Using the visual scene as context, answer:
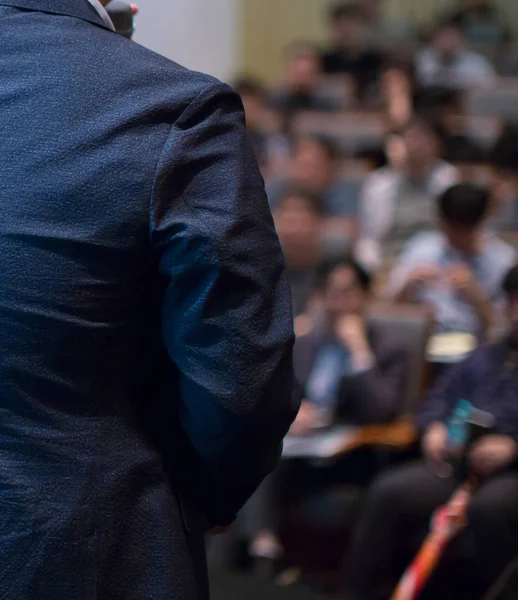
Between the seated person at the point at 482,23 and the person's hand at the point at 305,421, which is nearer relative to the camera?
the person's hand at the point at 305,421

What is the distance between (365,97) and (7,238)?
5.59 m

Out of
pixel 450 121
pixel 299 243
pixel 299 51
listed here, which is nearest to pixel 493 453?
pixel 299 243

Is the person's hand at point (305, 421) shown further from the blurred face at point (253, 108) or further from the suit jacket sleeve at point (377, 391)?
the blurred face at point (253, 108)

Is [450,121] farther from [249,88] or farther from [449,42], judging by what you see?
[449,42]

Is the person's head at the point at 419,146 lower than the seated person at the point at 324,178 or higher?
higher

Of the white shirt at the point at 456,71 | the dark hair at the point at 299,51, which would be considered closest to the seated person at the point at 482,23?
the white shirt at the point at 456,71

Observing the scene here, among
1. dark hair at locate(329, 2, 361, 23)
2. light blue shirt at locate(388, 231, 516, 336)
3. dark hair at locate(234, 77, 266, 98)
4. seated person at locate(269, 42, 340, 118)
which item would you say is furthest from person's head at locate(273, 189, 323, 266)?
dark hair at locate(329, 2, 361, 23)

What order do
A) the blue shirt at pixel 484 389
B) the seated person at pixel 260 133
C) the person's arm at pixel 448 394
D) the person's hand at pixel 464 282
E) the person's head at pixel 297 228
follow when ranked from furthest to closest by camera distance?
1. the seated person at pixel 260 133
2. the person's head at pixel 297 228
3. the person's hand at pixel 464 282
4. the person's arm at pixel 448 394
5. the blue shirt at pixel 484 389

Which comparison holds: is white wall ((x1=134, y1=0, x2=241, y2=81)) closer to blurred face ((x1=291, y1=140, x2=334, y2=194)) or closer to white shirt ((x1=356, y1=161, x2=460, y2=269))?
blurred face ((x1=291, y1=140, x2=334, y2=194))

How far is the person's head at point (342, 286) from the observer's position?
280cm

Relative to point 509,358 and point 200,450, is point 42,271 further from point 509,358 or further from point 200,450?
point 509,358

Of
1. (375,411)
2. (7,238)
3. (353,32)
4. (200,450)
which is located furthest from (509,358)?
(353,32)

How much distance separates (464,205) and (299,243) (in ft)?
1.79

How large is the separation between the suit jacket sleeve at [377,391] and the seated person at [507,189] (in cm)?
128
